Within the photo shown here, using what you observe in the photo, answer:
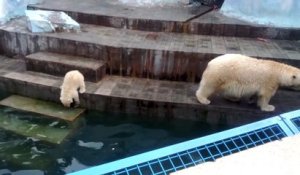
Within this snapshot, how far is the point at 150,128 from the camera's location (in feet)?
20.5

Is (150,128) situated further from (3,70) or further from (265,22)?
(265,22)

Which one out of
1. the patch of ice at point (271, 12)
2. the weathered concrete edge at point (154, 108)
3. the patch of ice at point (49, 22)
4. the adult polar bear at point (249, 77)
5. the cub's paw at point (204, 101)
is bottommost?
the weathered concrete edge at point (154, 108)

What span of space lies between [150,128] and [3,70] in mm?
3595

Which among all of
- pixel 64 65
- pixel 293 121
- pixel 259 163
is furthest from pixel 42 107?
pixel 259 163

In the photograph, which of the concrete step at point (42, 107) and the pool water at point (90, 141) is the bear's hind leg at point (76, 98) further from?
the pool water at point (90, 141)

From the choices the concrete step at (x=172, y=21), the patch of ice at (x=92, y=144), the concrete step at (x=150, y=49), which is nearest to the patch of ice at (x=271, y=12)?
the concrete step at (x=172, y=21)

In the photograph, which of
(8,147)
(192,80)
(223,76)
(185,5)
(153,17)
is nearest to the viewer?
(8,147)

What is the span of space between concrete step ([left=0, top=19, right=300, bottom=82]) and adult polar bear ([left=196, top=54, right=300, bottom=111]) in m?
1.19

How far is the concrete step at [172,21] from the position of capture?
8375 mm

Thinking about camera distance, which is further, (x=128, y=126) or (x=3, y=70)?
(x=3, y=70)

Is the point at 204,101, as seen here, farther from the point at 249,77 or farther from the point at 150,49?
the point at 150,49

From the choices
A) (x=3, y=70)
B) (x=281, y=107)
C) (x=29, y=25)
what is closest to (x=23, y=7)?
(x=29, y=25)

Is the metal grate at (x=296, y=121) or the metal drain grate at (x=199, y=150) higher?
the metal grate at (x=296, y=121)

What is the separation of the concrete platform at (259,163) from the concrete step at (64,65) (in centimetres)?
486
